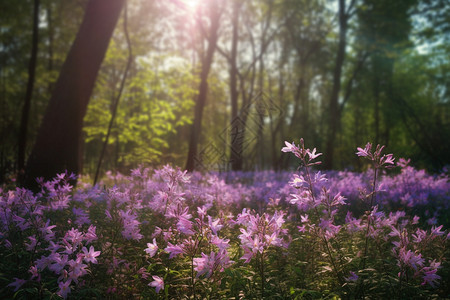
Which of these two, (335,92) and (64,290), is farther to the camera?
(335,92)

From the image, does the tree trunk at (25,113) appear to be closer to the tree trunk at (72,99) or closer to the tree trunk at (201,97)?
the tree trunk at (72,99)

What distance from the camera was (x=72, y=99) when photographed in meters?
7.12

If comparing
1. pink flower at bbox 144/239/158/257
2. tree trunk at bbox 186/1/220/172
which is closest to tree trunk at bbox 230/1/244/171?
tree trunk at bbox 186/1/220/172

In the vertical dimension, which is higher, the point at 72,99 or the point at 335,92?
the point at 335,92

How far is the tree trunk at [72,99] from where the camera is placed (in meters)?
6.83

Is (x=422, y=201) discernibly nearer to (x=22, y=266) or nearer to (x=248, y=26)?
(x=22, y=266)

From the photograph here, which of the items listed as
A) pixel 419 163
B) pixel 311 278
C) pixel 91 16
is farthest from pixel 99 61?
pixel 419 163

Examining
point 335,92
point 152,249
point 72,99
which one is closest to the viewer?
point 152,249

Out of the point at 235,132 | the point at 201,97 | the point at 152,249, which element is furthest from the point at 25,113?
the point at 152,249

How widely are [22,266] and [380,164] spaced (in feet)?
9.53

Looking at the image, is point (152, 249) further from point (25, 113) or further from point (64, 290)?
point (25, 113)

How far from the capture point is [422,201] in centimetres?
485

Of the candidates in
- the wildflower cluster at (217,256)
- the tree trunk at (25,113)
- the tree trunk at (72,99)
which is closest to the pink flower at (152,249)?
the wildflower cluster at (217,256)

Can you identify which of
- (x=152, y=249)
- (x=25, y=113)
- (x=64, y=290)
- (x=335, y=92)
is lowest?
(x=64, y=290)
